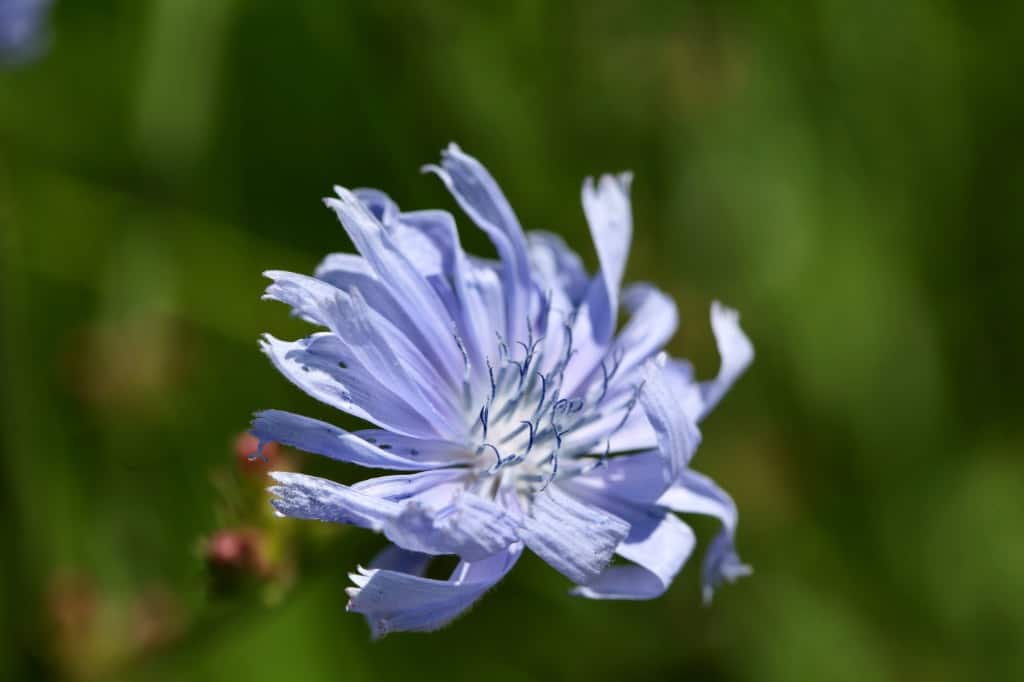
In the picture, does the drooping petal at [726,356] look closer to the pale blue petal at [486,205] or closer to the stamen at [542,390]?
the stamen at [542,390]

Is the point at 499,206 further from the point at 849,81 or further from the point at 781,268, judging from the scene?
the point at 849,81

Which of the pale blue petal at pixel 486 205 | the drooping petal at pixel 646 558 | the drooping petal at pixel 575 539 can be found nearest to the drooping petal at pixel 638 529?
the drooping petal at pixel 646 558

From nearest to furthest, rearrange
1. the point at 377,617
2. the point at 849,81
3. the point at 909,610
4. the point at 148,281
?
the point at 377,617 < the point at 148,281 < the point at 909,610 < the point at 849,81

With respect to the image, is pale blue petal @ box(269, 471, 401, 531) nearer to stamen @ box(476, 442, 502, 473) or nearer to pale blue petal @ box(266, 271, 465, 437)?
pale blue petal @ box(266, 271, 465, 437)

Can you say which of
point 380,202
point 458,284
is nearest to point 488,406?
point 458,284

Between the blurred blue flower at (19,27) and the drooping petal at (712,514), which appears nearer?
the drooping petal at (712,514)

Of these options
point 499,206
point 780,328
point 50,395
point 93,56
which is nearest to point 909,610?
point 780,328

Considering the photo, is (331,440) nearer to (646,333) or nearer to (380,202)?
(380,202)
